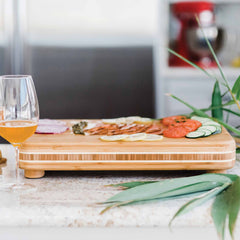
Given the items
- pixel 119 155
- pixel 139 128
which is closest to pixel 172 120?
→ pixel 139 128

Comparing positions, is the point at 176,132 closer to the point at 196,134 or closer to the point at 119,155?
the point at 196,134

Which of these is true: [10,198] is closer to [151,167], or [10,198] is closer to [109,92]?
[151,167]

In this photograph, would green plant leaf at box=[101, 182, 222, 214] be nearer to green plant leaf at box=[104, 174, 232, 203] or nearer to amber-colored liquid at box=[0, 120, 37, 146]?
green plant leaf at box=[104, 174, 232, 203]

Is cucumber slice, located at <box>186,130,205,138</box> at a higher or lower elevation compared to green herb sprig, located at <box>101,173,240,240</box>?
higher

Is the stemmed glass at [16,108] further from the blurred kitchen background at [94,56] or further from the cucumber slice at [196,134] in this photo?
the blurred kitchen background at [94,56]

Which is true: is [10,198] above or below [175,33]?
below

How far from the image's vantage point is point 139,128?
1.28 meters

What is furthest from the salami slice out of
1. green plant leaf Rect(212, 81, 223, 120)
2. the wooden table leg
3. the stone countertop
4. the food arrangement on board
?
green plant leaf Rect(212, 81, 223, 120)

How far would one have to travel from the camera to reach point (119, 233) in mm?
954

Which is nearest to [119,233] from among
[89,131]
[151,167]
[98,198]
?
[98,198]

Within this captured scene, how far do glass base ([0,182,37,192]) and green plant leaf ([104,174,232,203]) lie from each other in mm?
201

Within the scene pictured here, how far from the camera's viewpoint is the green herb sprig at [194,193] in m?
0.92

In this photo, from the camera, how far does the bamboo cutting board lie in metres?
1.10

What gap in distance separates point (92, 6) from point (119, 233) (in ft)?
6.90
